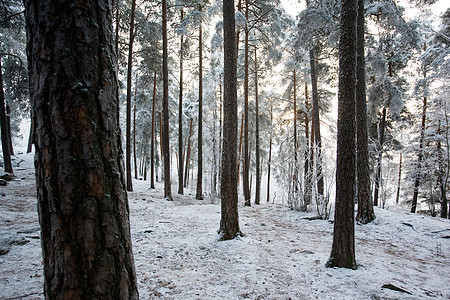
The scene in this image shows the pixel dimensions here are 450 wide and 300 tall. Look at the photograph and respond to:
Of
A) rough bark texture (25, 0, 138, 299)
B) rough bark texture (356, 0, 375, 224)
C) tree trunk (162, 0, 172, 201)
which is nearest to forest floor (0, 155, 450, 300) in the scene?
rough bark texture (356, 0, 375, 224)

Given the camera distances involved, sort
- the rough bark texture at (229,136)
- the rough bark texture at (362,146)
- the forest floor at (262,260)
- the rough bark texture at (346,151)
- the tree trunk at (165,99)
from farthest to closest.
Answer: the tree trunk at (165,99) < the rough bark texture at (362,146) < the rough bark texture at (229,136) < the rough bark texture at (346,151) < the forest floor at (262,260)

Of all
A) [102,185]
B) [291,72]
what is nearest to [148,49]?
[291,72]

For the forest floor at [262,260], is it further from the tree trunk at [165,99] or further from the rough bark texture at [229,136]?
the tree trunk at [165,99]

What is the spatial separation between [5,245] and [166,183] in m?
6.49

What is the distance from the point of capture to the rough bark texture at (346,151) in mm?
3223

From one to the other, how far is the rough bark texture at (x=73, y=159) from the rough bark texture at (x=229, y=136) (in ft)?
12.0

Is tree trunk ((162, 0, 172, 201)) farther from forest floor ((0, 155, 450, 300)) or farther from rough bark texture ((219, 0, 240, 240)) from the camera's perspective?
rough bark texture ((219, 0, 240, 240))

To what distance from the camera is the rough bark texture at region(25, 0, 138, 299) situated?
0.89m

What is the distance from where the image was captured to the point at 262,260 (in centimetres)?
352

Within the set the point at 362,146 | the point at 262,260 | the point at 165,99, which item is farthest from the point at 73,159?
the point at 165,99

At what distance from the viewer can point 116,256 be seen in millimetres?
964

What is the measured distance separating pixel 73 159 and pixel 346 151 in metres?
3.38

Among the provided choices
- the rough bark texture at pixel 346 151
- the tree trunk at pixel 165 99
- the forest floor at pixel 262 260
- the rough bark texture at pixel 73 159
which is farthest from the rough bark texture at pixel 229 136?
the tree trunk at pixel 165 99

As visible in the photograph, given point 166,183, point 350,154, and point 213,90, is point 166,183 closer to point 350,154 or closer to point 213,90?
point 213,90
